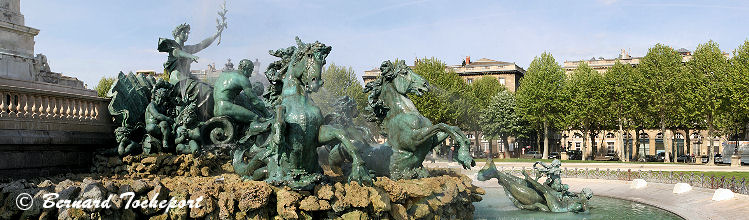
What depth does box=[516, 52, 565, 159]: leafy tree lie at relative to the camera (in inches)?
2162

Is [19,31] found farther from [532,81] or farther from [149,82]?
[532,81]

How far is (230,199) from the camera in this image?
7.77m

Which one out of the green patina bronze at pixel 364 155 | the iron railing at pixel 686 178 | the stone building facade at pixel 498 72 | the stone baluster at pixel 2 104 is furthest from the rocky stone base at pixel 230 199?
the stone building facade at pixel 498 72

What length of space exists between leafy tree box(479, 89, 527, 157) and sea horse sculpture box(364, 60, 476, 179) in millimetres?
48765

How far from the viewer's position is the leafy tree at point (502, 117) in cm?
5997

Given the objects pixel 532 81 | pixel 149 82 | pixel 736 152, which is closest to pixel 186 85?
pixel 149 82

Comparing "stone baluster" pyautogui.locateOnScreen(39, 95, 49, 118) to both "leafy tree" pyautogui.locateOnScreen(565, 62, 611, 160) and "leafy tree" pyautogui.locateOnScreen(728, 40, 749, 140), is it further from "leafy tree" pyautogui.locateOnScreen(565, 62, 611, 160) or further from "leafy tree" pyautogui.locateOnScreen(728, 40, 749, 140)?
"leafy tree" pyautogui.locateOnScreen(565, 62, 611, 160)

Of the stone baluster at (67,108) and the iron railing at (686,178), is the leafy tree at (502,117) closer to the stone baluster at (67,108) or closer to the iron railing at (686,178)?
the iron railing at (686,178)

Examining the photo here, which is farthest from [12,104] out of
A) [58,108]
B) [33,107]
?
[58,108]

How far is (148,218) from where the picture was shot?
7801mm

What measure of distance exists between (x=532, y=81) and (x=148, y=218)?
51.4m

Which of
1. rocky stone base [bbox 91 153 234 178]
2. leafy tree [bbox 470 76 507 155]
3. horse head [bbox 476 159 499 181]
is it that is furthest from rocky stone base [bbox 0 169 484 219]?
leafy tree [bbox 470 76 507 155]

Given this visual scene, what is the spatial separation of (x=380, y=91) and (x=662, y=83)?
40.5m

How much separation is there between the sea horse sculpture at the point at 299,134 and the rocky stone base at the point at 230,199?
0.30 m
